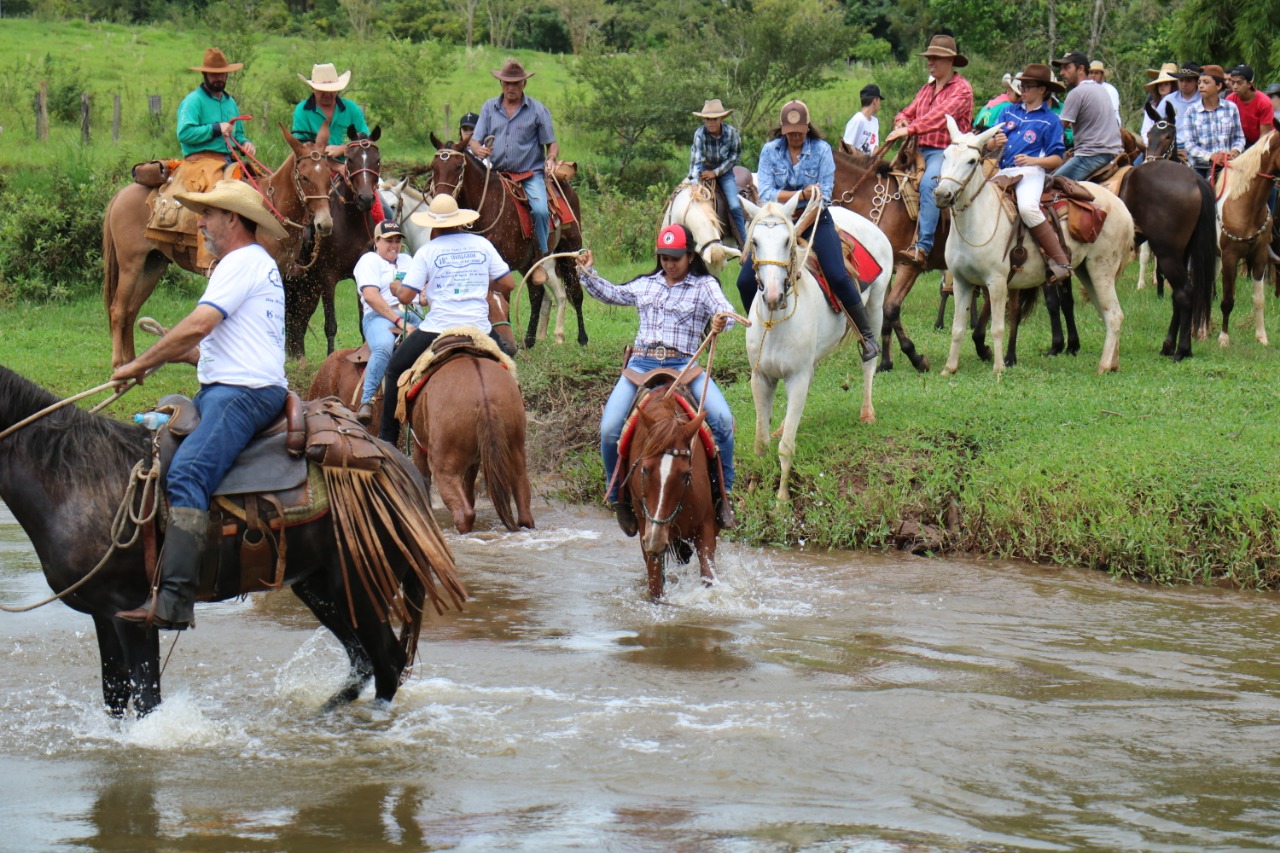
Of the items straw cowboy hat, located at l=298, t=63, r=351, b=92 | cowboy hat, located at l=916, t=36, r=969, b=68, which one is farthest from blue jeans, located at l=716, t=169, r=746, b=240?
straw cowboy hat, located at l=298, t=63, r=351, b=92

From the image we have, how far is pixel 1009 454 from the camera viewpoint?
419 inches

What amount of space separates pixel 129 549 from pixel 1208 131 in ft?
45.5

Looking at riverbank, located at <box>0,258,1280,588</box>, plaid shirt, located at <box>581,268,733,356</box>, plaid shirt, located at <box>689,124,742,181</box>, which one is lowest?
riverbank, located at <box>0,258,1280,588</box>

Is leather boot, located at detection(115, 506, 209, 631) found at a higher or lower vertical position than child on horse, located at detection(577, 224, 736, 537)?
lower

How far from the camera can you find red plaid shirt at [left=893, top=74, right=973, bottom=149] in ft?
46.1

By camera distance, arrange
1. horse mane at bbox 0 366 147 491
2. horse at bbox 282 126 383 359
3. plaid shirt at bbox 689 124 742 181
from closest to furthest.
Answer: horse mane at bbox 0 366 147 491 → horse at bbox 282 126 383 359 → plaid shirt at bbox 689 124 742 181

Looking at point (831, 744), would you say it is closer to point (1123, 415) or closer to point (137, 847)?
point (137, 847)

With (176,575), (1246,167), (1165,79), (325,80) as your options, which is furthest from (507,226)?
(176,575)

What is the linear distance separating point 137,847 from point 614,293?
4.84m

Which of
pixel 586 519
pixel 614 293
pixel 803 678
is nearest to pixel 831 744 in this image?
pixel 803 678

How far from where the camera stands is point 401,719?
6.61m

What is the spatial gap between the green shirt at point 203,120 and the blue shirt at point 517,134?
9.53 ft

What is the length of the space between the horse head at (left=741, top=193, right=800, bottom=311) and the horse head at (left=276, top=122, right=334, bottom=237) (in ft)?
17.5

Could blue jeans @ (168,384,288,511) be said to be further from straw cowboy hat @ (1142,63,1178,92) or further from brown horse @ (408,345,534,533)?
straw cowboy hat @ (1142,63,1178,92)
